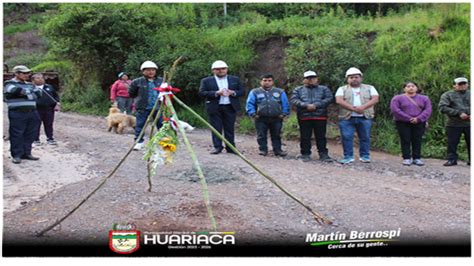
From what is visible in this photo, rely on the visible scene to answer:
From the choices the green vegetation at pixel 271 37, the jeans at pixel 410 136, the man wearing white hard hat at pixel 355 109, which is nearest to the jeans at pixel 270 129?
the man wearing white hard hat at pixel 355 109

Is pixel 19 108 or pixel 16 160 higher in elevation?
pixel 19 108

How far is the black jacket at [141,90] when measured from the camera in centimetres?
742

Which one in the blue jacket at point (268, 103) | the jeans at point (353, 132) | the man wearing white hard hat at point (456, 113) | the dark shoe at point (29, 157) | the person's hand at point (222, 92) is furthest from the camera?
the blue jacket at point (268, 103)

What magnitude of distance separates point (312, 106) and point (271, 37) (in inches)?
217

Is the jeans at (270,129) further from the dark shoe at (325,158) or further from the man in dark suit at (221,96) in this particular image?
the dark shoe at (325,158)

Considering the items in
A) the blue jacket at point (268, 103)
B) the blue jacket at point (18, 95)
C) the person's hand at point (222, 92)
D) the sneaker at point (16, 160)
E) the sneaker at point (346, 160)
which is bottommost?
the sneaker at point (346, 160)

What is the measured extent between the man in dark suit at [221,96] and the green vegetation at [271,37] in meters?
2.62

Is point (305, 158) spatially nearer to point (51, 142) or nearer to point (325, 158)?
point (325, 158)

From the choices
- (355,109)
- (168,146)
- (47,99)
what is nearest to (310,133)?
(355,109)

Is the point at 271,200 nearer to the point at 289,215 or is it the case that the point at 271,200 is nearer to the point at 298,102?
the point at 289,215

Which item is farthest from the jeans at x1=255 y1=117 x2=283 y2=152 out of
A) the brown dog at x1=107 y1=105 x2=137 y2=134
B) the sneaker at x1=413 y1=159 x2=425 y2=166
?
the brown dog at x1=107 y1=105 x2=137 y2=134

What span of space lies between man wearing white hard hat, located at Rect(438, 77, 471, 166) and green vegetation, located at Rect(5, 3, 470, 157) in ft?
3.30

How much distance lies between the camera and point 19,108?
6836mm

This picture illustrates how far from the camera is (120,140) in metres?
8.75
